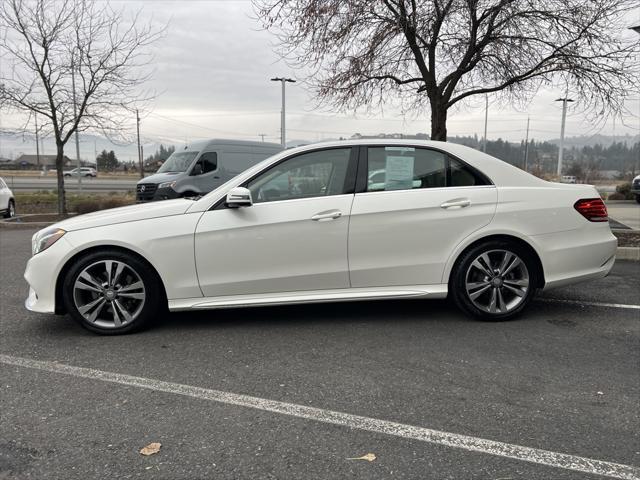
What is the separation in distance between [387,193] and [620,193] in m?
21.3

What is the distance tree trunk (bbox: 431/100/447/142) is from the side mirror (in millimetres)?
5962

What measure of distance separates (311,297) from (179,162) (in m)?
10.6

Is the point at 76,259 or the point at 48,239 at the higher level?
the point at 48,239

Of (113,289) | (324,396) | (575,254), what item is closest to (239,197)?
(113,289)

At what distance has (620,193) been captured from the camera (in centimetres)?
2192

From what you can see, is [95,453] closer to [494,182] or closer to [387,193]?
[387,193]

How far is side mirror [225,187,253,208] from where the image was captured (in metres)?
4.18

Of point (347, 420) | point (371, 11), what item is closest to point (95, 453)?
point (347, 420)

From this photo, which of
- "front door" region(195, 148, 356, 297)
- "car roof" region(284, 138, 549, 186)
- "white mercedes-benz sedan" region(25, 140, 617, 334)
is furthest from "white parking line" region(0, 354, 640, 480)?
"car roof" region(284, 138, 549, 186)

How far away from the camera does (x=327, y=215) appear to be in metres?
4.29

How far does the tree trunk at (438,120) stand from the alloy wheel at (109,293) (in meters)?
6.61

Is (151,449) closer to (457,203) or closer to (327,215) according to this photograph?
(327,215)

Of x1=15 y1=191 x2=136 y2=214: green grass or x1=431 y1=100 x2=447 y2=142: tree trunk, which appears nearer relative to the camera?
x1=431 y1=100 x2=447 y2=142: tree trunk

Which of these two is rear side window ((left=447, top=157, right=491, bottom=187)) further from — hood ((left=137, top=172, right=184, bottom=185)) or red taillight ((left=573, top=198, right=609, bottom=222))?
hood ((left=137, top=172, right=184, bottom=185))
